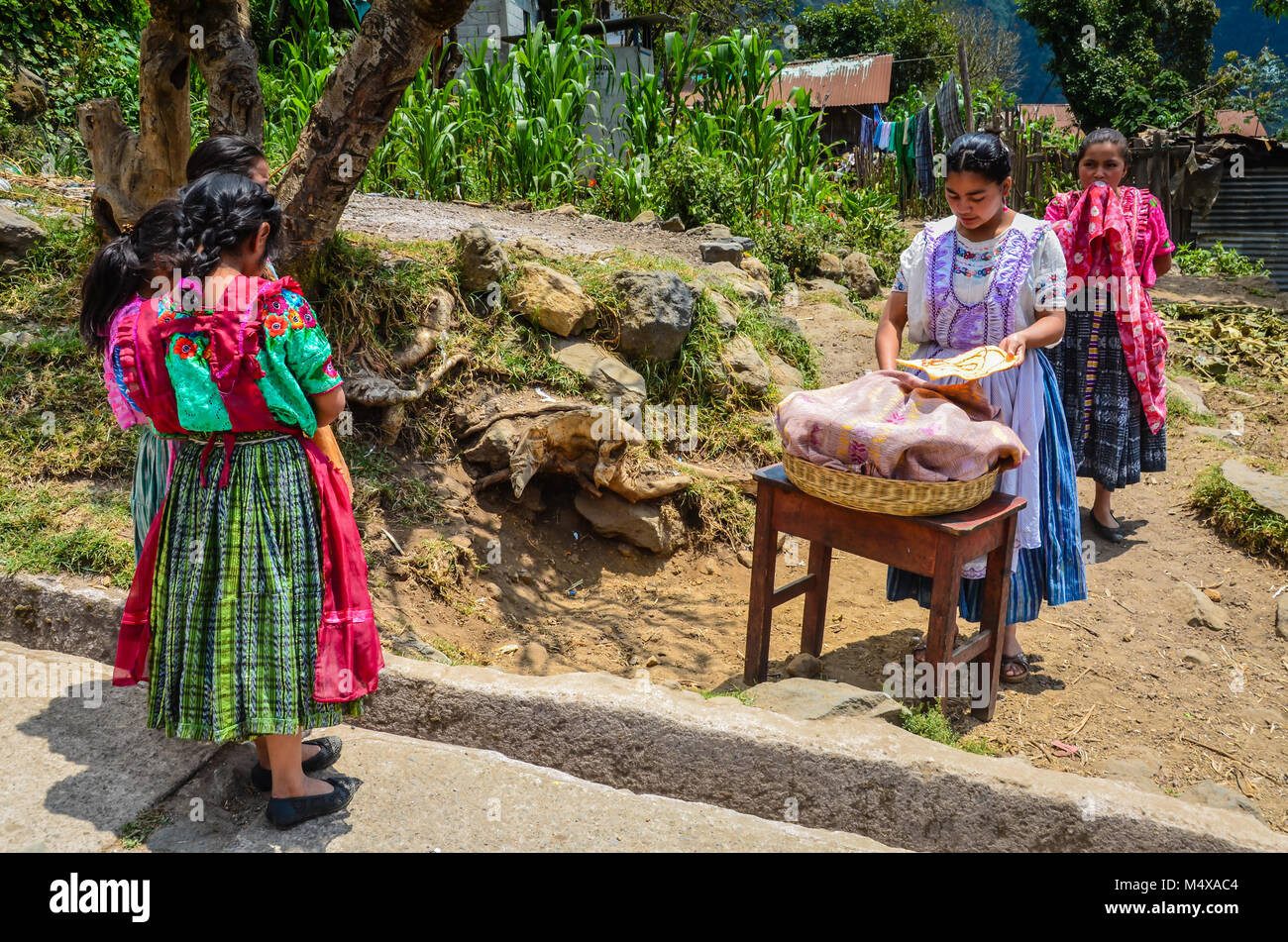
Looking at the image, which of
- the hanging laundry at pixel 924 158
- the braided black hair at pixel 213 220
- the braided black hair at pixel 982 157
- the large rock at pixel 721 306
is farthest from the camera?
the hanging laundry at pixel 924 158

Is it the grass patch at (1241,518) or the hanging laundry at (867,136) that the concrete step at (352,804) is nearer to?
the grass patch at (1241,518)

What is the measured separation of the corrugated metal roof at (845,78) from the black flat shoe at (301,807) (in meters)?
24.0

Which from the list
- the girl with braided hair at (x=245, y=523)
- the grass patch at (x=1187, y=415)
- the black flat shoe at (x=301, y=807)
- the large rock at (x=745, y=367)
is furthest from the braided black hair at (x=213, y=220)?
the grass patch at (x=1187, y=415)

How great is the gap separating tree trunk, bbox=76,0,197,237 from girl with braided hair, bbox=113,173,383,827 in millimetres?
2522

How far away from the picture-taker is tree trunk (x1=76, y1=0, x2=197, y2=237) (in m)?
4.20

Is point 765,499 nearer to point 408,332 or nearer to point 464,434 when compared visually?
point 464,434

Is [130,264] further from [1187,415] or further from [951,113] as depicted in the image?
[951,113]

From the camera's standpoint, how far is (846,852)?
2.27m

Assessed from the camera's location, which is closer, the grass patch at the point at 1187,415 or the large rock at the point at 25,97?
the grass patch at the point at 1187,415

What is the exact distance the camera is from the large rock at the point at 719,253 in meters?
7.38

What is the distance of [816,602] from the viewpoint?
143 inches

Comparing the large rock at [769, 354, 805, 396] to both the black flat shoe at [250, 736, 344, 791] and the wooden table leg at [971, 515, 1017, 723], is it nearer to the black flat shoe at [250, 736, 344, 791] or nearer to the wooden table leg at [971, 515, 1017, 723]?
the wooden table leg at [971, 515, 1017, 723]

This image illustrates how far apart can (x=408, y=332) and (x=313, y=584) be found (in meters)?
2.51
